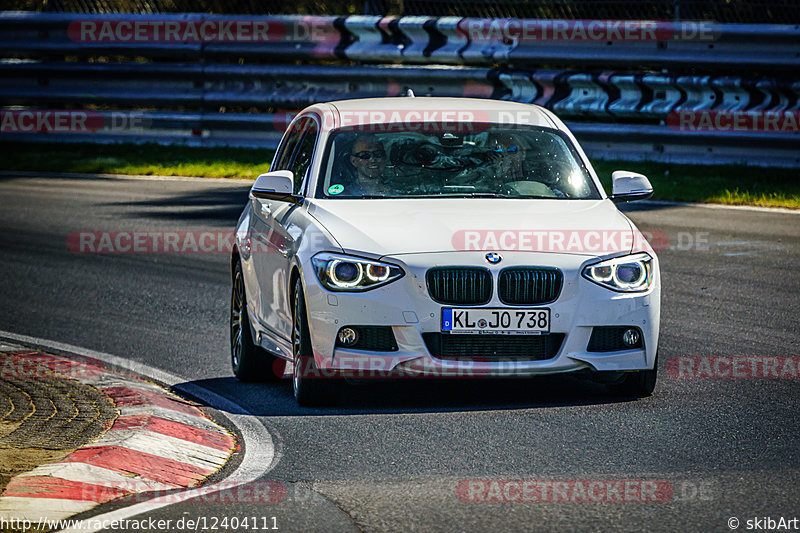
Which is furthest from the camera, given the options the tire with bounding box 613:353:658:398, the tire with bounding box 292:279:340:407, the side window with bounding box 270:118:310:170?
the side window with bounding box 270:118:310:170

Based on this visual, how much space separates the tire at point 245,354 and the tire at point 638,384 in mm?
2318

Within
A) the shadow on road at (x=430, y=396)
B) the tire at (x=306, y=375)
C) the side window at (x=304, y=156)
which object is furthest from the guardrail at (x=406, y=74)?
the tire at (x=306, y=375)

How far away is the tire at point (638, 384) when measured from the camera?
7.82 meters

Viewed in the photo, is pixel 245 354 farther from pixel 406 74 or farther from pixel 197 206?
pixel 406 74

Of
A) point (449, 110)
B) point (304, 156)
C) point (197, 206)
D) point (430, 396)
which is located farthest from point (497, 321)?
point (197, 206)

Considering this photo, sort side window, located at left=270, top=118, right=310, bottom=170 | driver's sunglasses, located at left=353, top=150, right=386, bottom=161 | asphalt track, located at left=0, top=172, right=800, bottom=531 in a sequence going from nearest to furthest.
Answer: asphalt track, located at left=0, top=172, right=800, bottom=531, driver's sunglasses, located at left=353, top=150, right=386, bottom=161, side window, located at left=270, top=118, right=310, bottom=170

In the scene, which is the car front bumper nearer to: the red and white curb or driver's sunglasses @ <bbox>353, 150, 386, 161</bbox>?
the red and white curb

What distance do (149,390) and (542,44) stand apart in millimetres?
12099

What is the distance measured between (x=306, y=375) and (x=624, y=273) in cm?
174

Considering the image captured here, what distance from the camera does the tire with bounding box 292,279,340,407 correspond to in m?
7.67

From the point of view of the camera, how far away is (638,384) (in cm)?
785

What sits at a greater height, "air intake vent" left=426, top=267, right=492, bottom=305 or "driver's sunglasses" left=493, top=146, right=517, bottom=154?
"driver's sunglasses" left=493, top=146, right=517, bottom=154

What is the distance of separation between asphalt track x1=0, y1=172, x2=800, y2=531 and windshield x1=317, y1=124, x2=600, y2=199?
1111 mm

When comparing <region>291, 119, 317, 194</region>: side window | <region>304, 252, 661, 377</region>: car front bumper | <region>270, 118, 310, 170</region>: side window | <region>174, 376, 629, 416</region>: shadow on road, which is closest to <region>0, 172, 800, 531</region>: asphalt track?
<region>174, 376, 629, 416</region>: shadow on road
